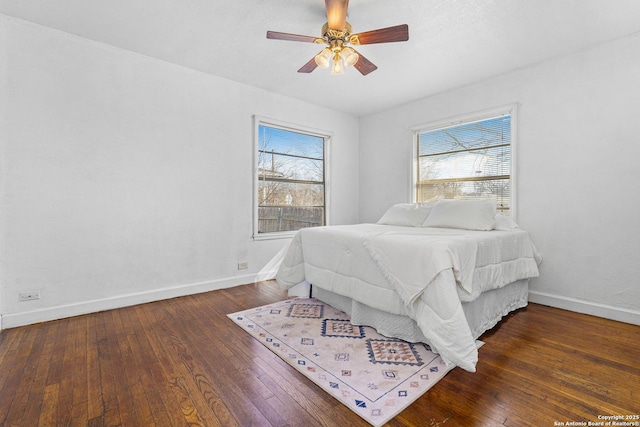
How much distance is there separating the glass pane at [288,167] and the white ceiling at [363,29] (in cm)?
106

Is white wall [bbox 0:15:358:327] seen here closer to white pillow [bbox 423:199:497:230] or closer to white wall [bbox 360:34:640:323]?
white pillow [bbox 423:199:497:230]

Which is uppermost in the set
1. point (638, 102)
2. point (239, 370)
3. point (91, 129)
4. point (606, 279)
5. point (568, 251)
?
point (638, 102)

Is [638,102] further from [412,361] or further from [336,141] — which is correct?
[336,141]

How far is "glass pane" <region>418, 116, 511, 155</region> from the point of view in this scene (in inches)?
135

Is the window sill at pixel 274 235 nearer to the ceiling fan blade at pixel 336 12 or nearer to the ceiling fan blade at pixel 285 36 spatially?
the ceiling fan blade at pixel 285 36

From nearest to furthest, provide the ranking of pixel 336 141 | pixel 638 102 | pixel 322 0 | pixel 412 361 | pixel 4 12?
pixel 412 361 → pixel 322 0 → pixel 4 12 → pixel 638 102 → pixel 336 141

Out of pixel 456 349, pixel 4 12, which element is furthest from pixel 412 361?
pixel 4 12

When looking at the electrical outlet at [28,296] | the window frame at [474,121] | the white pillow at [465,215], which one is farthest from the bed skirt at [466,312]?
the electrical outlet at [28,296]

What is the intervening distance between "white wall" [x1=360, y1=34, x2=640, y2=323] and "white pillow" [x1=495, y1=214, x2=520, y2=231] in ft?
0.87

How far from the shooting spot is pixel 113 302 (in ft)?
9.40

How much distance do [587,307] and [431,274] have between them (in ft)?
6.85

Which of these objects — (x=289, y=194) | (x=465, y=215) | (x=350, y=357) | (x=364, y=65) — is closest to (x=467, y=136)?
(x=465, y=215)

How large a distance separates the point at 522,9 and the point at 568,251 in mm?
2226

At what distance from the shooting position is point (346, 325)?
2.46 metres
